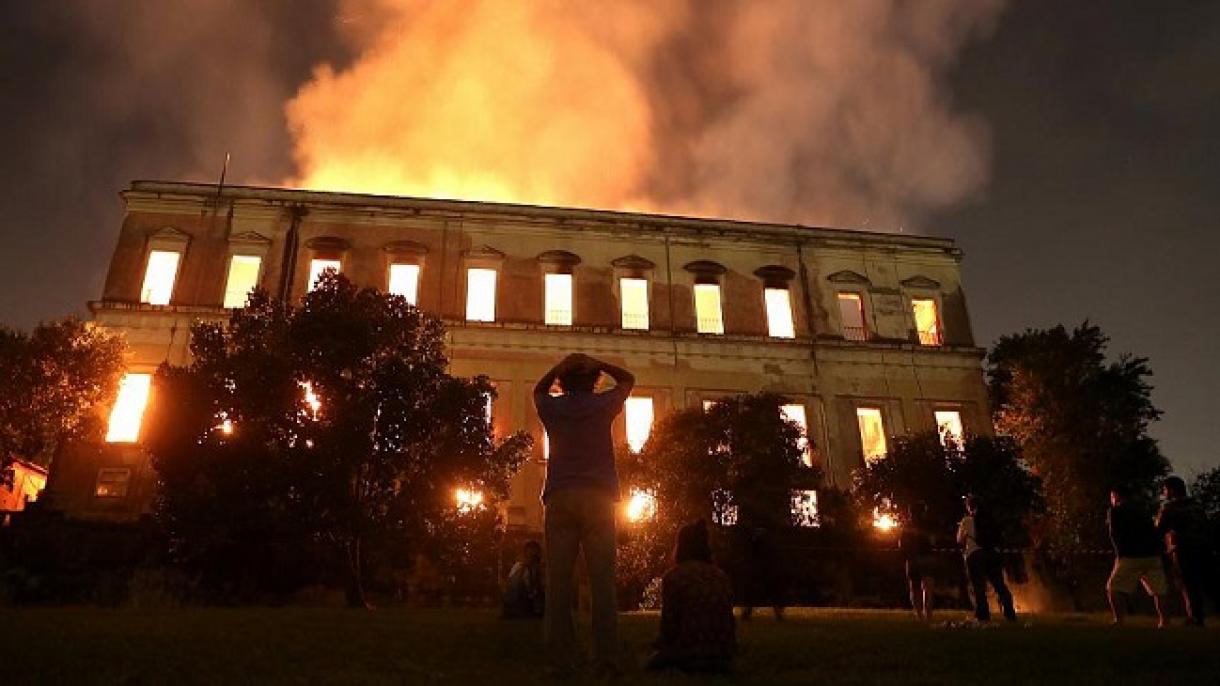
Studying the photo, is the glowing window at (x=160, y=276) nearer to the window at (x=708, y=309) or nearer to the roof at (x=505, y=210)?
the roof at (x=505, y=210)

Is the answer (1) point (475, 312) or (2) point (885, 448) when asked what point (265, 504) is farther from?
(2) point (885, 448)

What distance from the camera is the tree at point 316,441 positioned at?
16984mm

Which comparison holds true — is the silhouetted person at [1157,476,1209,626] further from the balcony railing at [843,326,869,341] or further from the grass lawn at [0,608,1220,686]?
the balcony railing at [843,326,869,341]

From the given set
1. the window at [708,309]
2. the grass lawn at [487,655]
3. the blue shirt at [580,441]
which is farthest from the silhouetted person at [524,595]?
the window at [708,309]

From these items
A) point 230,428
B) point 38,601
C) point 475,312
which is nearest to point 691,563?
point 230,428

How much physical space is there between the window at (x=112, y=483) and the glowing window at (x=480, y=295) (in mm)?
12248

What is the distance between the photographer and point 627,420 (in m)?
29.2

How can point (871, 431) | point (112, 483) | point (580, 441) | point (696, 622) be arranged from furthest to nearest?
point (871, 431) < point (112, 483) < point (696, 622) < point (580, 441)

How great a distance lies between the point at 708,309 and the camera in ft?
106

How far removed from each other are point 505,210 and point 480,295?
3.75 meters

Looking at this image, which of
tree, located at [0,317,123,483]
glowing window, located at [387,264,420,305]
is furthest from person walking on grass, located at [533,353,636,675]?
glowing window, located at [387,264,420,305]

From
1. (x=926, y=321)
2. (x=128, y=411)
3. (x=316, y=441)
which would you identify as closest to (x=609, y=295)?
(x=926, y=321)

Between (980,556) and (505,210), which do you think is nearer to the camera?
(980,556)

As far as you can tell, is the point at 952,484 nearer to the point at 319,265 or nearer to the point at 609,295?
the point at 609,295
